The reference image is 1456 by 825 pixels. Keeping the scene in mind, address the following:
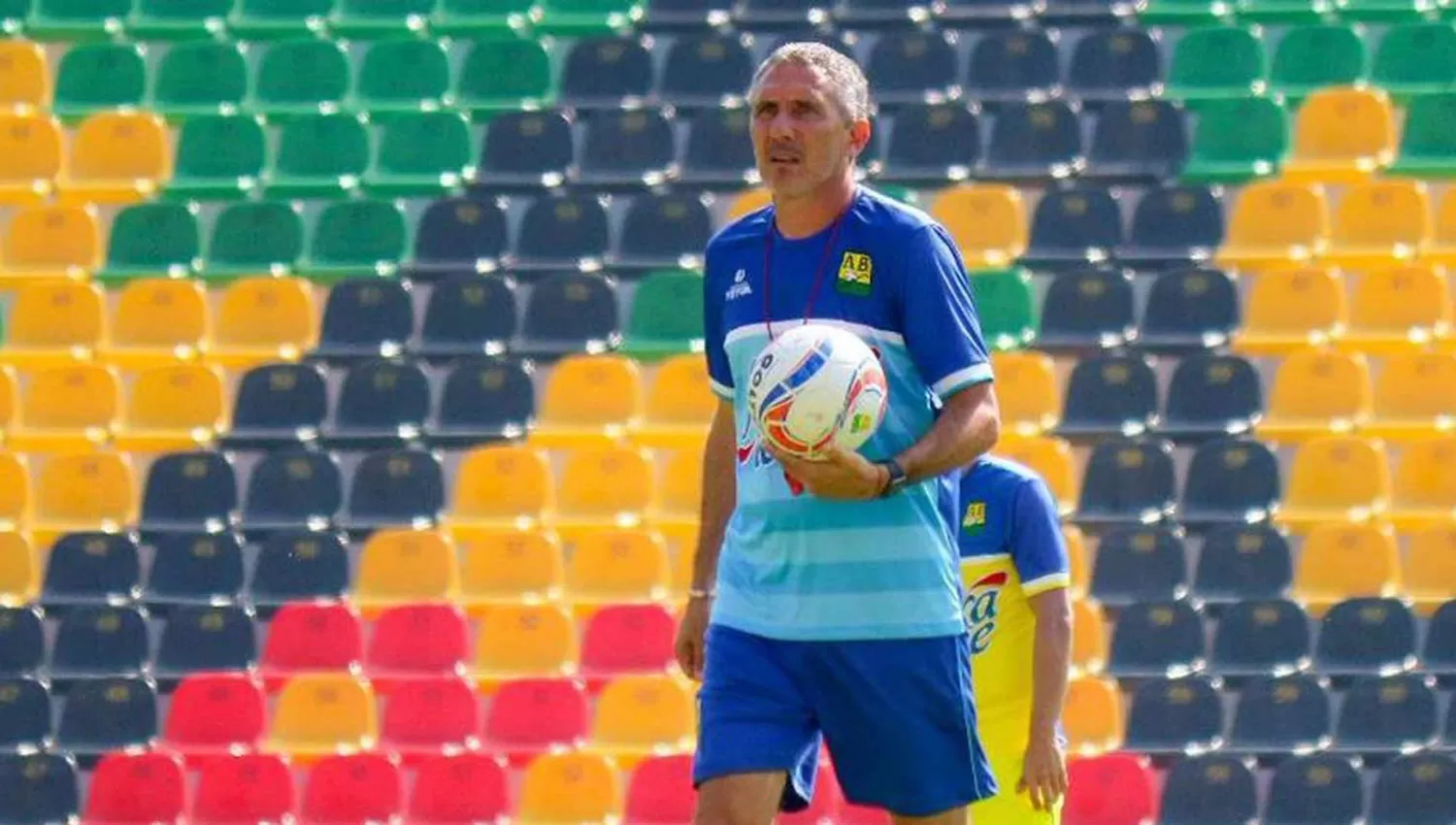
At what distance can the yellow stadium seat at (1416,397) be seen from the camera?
30.5ft

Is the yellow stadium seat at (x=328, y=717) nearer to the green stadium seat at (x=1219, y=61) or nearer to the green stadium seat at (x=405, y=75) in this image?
the green stadium seat at (x=405, y=75)

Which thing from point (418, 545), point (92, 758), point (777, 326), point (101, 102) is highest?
point (101, 102)

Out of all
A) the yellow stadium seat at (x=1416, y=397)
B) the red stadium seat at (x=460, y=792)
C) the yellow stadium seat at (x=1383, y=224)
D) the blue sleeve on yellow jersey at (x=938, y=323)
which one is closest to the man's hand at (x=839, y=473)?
the blue sleeve on yellow jersey at (x=938, y=323)

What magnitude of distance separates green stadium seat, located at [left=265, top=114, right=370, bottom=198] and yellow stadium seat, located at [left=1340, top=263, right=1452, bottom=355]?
3.77 m

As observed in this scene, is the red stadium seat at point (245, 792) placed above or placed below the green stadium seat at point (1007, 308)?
below

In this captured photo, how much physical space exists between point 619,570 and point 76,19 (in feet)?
12.3

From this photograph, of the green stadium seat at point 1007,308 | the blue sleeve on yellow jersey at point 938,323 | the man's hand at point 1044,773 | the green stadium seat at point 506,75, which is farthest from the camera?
the green stadium seat at point 506,75

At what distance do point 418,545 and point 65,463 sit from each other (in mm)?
1379

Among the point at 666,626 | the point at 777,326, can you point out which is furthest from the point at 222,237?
the point at 777,326

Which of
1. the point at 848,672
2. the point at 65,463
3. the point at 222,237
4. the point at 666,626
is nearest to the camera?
the point at 848,672

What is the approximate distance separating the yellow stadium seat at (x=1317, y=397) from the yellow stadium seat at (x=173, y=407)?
12.0 ft

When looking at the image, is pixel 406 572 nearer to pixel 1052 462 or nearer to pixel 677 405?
pixel 677 405

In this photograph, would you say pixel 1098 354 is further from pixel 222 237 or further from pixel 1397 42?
pixel 222 237

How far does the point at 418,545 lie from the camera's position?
30.5 ft
